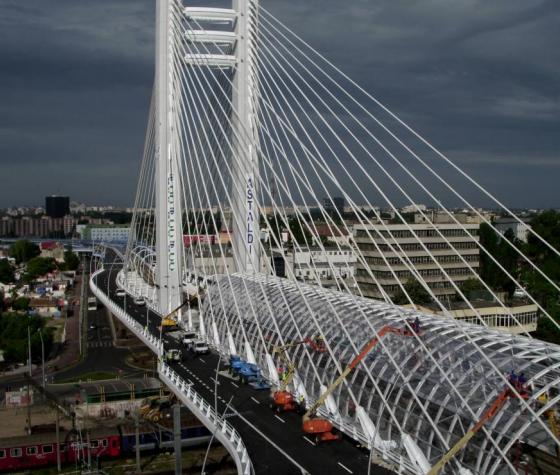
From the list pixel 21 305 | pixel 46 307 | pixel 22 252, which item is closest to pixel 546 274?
pixel 46 307

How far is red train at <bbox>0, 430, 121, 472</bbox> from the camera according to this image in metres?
28.0

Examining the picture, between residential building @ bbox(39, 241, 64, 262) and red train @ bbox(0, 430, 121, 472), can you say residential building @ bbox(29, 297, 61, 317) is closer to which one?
red train @ bbox(0, 430, 121, 472)

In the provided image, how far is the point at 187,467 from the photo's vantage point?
27219 mm

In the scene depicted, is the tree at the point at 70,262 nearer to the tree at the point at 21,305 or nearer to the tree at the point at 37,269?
the tree at the point at 37,269

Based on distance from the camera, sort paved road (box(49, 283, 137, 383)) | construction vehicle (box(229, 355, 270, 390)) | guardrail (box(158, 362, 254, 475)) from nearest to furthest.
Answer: guardrail (box(158, 362, 254, 475)) → construction vehicle (box(229, 355, 270, 390)) → paved road (box(49, 283, 137, 383))

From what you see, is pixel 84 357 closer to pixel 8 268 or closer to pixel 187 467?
pixel 187 467

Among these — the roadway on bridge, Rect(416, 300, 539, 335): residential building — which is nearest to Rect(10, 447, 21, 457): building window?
the roadway on bridge

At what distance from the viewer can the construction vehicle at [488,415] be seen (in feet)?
48.6

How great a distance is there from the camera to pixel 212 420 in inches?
826

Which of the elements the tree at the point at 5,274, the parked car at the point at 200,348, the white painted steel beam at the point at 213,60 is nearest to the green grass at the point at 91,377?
the parked car at the point at 200,348

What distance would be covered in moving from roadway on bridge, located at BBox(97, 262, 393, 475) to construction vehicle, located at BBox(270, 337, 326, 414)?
34cm

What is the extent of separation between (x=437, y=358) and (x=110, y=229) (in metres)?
169

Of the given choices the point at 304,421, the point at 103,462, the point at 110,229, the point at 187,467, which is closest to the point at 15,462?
the point at 103,462

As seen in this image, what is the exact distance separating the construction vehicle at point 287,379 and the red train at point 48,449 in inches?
345
